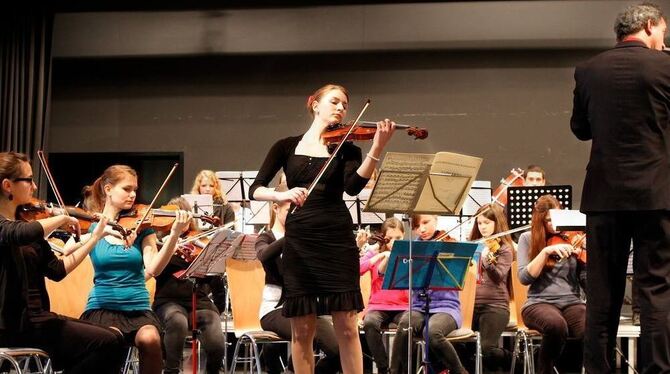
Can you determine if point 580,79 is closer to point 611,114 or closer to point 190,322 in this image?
point 611,114

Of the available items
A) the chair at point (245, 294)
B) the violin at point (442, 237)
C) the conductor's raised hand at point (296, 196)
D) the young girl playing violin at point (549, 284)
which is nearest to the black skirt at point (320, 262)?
the conductor's raised hand at point (296, 196)

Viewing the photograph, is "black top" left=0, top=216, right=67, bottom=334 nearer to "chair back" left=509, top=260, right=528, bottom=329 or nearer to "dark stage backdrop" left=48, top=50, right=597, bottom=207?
"chair back" left=509, top=260, right=528, bottom=329

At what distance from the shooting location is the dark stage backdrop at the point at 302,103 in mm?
9227

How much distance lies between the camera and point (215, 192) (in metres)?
7.88

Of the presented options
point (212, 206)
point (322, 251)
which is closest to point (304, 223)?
point (322, 251)

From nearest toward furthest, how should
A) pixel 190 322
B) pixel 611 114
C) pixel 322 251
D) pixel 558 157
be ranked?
pixel 611 114, pixel 322 251, pixel 190 322, pixel 558 157

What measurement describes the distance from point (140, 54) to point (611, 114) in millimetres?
7319

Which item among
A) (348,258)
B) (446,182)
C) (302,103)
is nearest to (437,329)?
(446,182)

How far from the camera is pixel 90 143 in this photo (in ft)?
32.2

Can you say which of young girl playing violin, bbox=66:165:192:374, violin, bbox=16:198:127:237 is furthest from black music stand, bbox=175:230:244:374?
violin, bbox=16:198:127:237

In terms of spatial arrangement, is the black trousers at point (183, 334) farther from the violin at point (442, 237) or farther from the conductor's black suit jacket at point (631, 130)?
the conductor's black suit jacket at point (631, 130)

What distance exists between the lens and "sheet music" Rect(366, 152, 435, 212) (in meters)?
4.06

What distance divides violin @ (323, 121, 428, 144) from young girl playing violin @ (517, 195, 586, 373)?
1730 mm

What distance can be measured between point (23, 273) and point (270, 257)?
1444 mm
